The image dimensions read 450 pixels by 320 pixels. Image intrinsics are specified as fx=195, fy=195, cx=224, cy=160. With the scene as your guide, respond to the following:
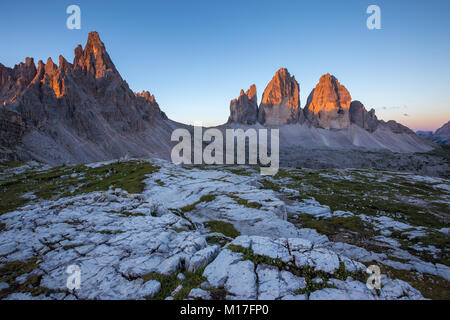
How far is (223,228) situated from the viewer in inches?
640

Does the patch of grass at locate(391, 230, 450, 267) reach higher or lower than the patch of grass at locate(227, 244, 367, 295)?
lower

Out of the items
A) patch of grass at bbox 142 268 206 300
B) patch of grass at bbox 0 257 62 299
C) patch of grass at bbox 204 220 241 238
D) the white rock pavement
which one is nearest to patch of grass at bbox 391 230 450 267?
the white rock pavement

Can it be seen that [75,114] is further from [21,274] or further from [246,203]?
A: [21,274]

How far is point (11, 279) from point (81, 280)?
110 inches

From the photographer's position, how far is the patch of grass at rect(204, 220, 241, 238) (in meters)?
15.6

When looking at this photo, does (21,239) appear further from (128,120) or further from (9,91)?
(9,91)

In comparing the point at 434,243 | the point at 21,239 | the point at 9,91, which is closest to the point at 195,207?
the point at 21,239

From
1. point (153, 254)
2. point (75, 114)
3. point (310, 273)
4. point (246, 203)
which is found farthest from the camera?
point (75, 114)

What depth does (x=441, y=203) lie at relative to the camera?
31719 mm

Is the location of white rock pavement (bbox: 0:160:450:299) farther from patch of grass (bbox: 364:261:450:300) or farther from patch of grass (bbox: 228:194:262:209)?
patch of grass (bbox: 228:194:262:209)

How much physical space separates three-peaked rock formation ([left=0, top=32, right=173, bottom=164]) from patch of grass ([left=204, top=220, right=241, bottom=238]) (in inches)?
3834

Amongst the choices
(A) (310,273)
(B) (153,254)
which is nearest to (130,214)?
(B) (153,254)

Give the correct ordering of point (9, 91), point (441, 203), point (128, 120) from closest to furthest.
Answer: point (441, 203), point (9, 91), point (128, 120)

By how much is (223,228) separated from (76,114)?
149 metres
